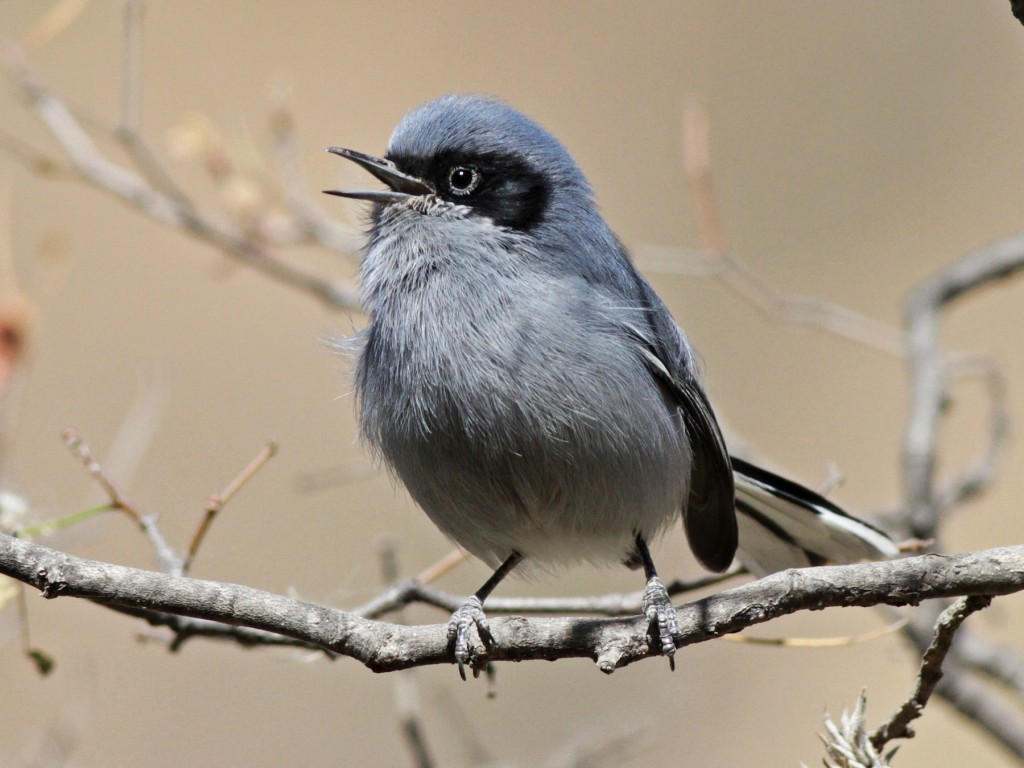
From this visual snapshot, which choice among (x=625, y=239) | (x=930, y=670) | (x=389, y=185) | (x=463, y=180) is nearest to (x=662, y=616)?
(x=930, y=670)

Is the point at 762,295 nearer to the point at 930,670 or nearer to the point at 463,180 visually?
the point at 463,180

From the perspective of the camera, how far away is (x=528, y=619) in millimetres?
2484

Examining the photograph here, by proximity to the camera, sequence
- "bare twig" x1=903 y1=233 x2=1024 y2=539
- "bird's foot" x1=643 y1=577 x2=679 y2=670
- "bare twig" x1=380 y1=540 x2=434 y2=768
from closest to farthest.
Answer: "bird's foot" x1=643 y1=577 x2=679 y2=670, "bare twig" x1=380 y1=540 x2=434 y2=768, "bare twig" x1=903 y1=233 x2=1024 y2=539

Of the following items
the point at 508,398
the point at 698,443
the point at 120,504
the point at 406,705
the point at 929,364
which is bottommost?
the point at 406,705

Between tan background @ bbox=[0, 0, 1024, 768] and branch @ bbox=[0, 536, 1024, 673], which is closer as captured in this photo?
branch @ bbox=[0, 536, 1024, 673]

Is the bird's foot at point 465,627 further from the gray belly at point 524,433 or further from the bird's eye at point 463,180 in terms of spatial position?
Answer: the bird's eye at point 463,180

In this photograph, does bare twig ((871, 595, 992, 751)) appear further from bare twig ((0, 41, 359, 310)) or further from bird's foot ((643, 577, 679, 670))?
bare twig ((0, 41, 359, 310))

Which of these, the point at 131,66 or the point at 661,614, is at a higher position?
the point at 131,66

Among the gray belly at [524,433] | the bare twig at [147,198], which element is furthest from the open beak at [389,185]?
the bare twig at [147,198]

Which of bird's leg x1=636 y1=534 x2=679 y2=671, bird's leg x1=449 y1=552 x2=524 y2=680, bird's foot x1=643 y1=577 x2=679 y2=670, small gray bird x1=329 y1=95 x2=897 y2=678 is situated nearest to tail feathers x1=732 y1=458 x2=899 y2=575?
small gray bird x1=329 y1=95 x2=897 y2=678

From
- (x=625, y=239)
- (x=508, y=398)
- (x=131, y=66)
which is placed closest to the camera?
(x=508, y=398)

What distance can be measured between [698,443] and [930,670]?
1.38 m

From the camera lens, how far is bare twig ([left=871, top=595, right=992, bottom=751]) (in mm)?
2119

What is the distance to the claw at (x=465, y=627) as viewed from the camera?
2523 mm
